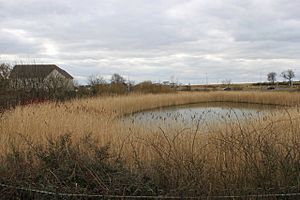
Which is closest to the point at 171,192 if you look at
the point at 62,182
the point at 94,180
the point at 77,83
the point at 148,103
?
the point at 94,180

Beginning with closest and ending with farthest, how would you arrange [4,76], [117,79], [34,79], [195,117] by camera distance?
[195,117] < [4,76] < [34,79] < [117,79]

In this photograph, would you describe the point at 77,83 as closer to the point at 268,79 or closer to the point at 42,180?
the point at 42,180

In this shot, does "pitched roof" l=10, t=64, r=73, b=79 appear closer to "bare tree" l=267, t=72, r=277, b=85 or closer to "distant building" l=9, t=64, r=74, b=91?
"distant building" l=9, t=64, r=74, b=91

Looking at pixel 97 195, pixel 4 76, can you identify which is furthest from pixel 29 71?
pixel 97 195

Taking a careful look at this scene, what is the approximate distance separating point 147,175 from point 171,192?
419 millimetres

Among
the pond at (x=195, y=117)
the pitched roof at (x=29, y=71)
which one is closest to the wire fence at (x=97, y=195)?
the pond at (x=195, y=117)

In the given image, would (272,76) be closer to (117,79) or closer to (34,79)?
(117,79)

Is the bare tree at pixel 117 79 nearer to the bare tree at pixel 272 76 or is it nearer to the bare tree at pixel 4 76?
the bare tree at pixel 4 76

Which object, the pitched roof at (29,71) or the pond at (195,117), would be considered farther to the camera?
the pitched roof at (29,71)

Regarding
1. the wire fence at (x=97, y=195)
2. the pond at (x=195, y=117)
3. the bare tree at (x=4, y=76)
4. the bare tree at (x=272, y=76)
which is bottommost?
the wire fence at (x=97, y=195)

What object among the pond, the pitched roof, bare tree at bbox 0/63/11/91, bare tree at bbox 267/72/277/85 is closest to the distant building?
the pitched roof

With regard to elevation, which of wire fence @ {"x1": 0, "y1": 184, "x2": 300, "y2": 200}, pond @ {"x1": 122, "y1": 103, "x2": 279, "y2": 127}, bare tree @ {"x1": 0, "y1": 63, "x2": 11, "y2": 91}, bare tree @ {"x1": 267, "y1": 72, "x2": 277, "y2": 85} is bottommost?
wire fence @ {"x1": 0, "y1": 184, "x2": 300, "y2": 200}

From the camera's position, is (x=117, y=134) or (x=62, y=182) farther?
(x=117, y=134)

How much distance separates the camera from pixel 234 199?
2.88 metres
